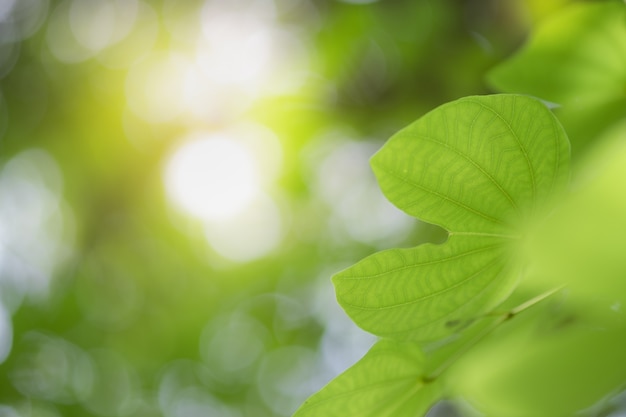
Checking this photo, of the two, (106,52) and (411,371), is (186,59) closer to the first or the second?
(106,52)

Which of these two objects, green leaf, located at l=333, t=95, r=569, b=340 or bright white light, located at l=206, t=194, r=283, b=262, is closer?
green leaf, located at l=333, t=95, r=569, b=340

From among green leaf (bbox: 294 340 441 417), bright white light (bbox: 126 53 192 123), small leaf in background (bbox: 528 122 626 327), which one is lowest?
small leaf in background (bbox: 528 122 626 327)

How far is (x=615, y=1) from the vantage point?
969 millimetres

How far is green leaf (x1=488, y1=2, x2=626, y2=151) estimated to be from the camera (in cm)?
91

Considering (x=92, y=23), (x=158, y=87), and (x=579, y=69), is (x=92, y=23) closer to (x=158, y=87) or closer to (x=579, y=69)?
(x=158, y=87)

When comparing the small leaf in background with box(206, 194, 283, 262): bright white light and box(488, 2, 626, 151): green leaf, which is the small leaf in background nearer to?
box(488, 2, 626, 151): green leaf

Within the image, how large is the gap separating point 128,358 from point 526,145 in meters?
3.31

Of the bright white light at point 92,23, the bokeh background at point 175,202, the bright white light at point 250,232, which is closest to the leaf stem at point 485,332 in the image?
the bokeh background at point 175,202

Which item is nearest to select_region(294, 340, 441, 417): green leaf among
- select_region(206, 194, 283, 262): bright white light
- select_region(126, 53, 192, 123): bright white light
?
select_region(206, 194, 283, 262): bright white light

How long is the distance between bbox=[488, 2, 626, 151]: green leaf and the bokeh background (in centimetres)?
193

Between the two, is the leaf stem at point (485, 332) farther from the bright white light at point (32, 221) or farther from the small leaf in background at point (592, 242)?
the bright white light at point (32, 221)

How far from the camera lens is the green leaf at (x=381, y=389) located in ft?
1.97

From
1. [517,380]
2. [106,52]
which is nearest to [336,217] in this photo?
[106,52]

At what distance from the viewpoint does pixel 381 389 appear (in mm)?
641
